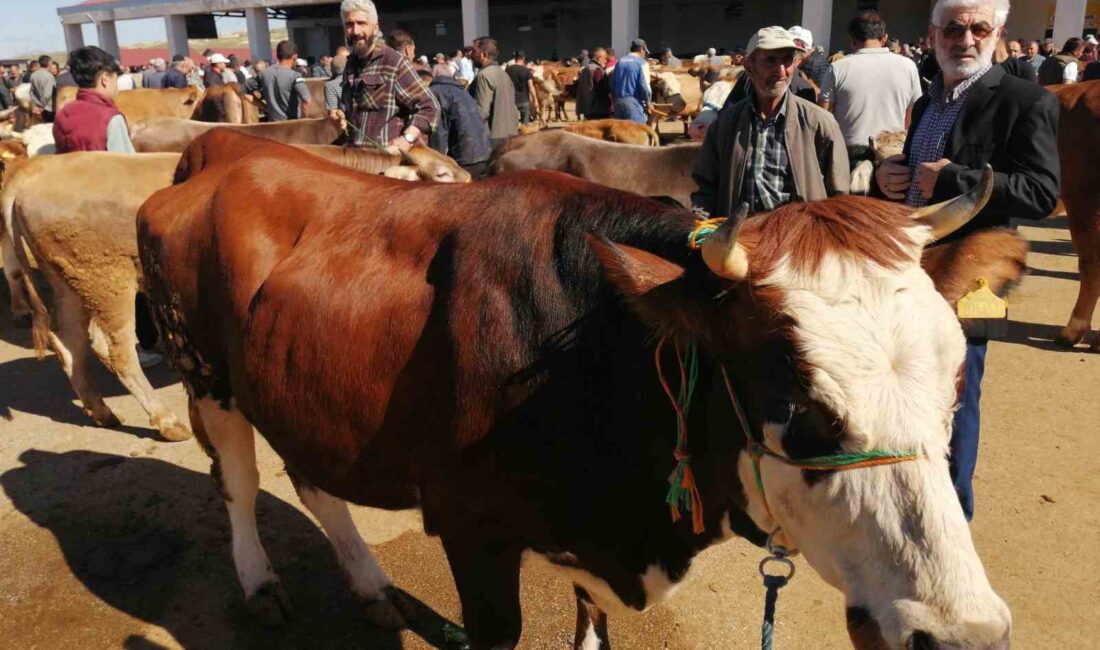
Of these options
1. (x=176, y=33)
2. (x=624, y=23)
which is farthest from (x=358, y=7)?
(x=176, y=33)

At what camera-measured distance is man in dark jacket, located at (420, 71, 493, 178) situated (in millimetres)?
7544

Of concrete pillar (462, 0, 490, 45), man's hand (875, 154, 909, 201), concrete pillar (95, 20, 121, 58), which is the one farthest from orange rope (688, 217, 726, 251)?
concrete pillar (95, 20, 121, 58)

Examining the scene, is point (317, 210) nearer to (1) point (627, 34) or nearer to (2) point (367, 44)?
(2) point (367, 44)

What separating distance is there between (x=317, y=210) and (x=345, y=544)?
4.61ft

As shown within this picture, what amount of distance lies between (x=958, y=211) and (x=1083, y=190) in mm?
5095

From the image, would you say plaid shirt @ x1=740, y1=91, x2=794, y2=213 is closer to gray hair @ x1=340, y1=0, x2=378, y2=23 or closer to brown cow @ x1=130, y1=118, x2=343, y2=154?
gray hair @ x1=340, y1=0, x2=378, y2=23

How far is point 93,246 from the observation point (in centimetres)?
484

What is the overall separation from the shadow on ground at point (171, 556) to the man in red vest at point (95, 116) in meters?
2.35

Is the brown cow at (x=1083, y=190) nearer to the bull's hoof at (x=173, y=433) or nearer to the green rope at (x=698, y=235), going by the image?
the green rope at (x=698, y=235)

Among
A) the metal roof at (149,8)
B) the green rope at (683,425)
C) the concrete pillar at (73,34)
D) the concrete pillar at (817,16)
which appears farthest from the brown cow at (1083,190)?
the concrete pillar at (73,34)

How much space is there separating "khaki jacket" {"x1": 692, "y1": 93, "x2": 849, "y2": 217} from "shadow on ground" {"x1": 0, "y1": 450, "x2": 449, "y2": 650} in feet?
7.16

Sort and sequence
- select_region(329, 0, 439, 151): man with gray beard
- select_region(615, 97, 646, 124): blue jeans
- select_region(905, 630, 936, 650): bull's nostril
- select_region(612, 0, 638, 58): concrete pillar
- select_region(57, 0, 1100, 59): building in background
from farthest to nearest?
select_region(57, 0, 1100, 59): building in background < select_region(612, 0, 638, 58): concrete pillar < select_region(615, 97, 646, 124): blue jeans < select_region(329, 0, 439, 151): man with gray beard < select_region(905, 630, 936, 650): bull's nostril

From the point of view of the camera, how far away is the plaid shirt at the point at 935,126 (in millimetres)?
2643

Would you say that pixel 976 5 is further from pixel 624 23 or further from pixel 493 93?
pixel 624 23
